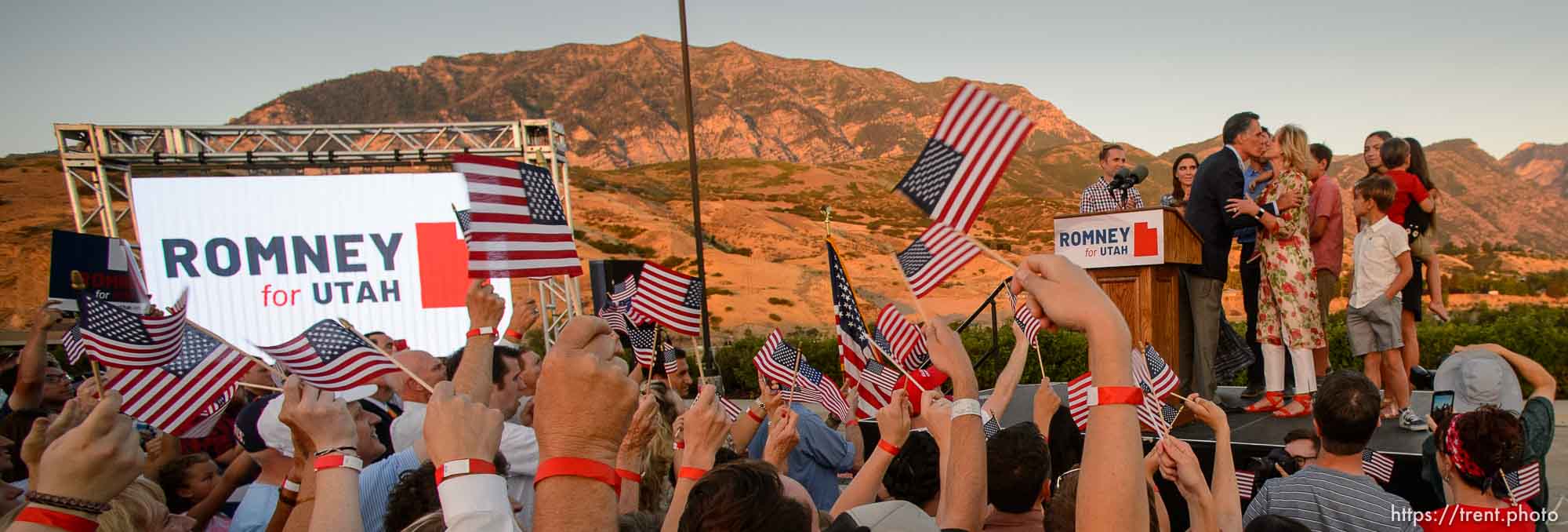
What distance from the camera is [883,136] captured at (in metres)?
167

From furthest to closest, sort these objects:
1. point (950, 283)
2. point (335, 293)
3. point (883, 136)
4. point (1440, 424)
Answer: point (883, 136) < point (950, 283) < point (335, 293) < point (1440, 424)

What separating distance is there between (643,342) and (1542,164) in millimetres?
165266

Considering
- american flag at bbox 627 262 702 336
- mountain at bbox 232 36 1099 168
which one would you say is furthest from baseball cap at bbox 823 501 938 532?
mountain at bbox 232 36 1099 168

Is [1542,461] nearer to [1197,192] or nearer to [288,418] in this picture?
[1197,192]

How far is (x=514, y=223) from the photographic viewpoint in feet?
16.3

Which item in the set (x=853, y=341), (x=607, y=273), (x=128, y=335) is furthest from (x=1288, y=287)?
(x=607, y=273)

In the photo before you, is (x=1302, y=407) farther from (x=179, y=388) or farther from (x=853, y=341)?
(x=179, y=388)

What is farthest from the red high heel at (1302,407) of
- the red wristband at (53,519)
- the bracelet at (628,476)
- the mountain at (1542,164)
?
the mountain at (1542,164)

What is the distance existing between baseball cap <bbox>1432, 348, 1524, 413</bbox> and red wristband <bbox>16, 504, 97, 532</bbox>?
4404 mm

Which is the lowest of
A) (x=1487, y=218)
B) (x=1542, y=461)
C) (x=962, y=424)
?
(x=1487, y=218)

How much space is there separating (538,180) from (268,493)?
7.27ft

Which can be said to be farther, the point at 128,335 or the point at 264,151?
the point at 264,151

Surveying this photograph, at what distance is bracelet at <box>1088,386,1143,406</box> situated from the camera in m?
1.72

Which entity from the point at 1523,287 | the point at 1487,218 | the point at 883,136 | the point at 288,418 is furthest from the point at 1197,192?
the point at 883,136
